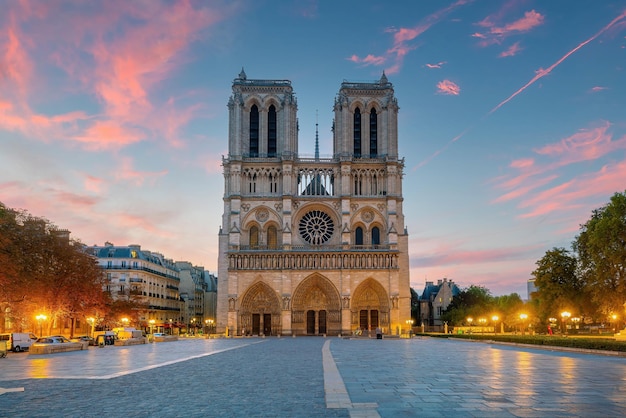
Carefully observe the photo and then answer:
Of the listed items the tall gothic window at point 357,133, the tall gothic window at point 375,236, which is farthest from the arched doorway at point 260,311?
the tall gothic window at point 357,133

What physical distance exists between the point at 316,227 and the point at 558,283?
30432 mm

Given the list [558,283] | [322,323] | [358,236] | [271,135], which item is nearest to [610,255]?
[558,283]

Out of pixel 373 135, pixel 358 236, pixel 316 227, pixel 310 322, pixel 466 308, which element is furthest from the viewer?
pixel 466 308

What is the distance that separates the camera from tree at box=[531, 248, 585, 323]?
49.9 meters

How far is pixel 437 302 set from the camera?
318ft

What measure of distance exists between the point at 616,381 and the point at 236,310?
5763 cm

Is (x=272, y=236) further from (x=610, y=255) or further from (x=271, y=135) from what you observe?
(x=610, y=255)

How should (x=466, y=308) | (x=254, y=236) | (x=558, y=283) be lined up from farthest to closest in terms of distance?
(x=466, y=308) < (x=254, y=236) < (x=558, y=283)

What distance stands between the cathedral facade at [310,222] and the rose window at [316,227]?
0.39 feet

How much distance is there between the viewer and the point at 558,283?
167 feet

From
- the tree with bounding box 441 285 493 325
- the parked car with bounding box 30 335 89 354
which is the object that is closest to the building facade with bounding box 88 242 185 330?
the parked car with bounding box 30 335 89 354

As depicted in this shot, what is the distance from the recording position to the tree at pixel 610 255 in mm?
42375

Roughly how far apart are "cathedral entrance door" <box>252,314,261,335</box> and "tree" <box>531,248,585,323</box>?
32.3m

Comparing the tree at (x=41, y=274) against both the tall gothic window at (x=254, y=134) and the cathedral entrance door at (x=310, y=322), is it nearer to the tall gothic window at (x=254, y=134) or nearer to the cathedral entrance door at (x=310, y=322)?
the cathedral entrance door at (x=310, y=322)
